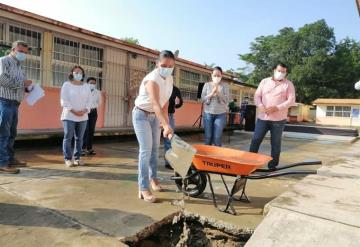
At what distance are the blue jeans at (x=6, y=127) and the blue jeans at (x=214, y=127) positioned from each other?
3127mm

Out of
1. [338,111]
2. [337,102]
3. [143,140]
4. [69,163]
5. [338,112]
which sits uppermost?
[337,102]

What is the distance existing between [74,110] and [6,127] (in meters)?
1.04

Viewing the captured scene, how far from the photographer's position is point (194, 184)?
396 cm

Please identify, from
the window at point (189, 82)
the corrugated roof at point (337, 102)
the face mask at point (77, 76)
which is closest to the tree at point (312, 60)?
the corrugated roof at point (337, 102)

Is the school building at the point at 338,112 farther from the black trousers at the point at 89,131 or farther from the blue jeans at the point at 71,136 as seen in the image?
the blue jeans at the point at 71,136

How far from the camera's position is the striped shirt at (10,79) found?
14.6 feet

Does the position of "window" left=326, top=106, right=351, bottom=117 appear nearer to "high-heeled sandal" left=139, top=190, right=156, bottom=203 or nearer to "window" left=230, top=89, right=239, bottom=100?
"window" left=230, top=89, right=239, bottom=100

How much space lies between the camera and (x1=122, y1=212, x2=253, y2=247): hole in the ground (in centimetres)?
300

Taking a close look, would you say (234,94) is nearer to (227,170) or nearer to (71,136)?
(71,136)

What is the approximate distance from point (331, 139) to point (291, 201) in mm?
12587

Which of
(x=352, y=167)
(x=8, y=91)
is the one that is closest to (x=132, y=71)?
(x=8, y=91)

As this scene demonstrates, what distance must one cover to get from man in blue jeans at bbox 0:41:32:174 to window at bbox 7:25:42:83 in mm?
3406

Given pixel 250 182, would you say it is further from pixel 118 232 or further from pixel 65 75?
pixel 65 75

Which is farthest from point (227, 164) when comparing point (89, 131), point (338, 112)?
point (338, 112)
